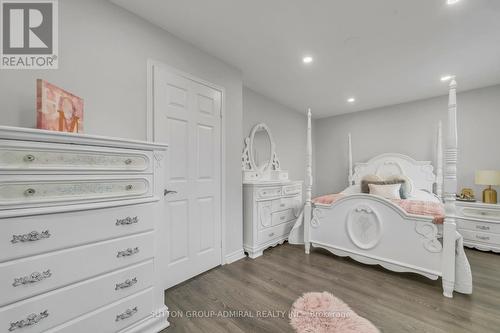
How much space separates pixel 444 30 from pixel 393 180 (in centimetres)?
225

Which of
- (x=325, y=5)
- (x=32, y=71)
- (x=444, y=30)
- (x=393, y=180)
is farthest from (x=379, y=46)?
(x=32, y=71)

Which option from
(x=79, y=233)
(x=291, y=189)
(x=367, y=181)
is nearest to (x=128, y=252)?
(x=79, y=233)

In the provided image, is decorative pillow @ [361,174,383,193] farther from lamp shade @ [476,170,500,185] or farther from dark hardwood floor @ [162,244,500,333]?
dark hardwood floor @ [162,244,500,333]

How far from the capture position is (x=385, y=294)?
1.91 m

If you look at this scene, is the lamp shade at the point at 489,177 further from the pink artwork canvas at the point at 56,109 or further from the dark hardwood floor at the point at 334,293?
the pink artwork canvas at the point at 56,109

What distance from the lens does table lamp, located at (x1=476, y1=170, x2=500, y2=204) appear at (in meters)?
2.80

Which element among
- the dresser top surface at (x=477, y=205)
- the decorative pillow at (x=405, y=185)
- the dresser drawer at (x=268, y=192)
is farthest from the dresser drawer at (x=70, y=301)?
the dresser top surface at (x=477, y=205)

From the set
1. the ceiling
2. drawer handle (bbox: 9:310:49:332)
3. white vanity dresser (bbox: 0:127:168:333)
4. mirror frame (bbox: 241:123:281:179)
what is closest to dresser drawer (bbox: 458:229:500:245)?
the ceiling

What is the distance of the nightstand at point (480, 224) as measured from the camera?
282 cm

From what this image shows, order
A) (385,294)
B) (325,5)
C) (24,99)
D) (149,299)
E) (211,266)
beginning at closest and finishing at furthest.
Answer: (24,99) → (149,299) → (325,5) → (385,294) → (211,266)

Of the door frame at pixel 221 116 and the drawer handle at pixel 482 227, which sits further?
the drawer handle at pixel 482 227

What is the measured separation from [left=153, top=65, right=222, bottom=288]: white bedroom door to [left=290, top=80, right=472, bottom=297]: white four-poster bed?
1.42 meters

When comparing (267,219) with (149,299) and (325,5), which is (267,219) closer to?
(149,299)

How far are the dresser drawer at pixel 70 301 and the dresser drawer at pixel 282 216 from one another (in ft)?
6.58
